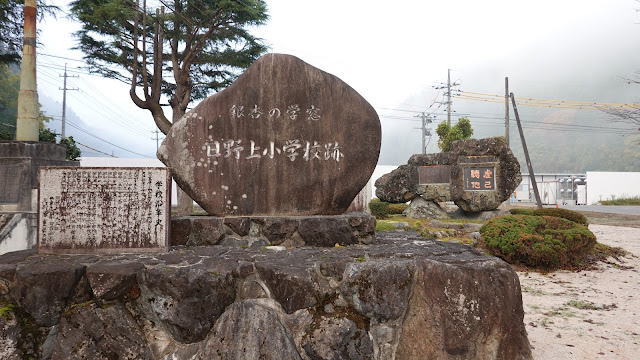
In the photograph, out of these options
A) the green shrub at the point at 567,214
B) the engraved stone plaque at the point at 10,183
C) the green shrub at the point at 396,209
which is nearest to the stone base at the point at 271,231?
the engraved stone plaque at the point at 10,183

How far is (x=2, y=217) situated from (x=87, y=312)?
19.4ft

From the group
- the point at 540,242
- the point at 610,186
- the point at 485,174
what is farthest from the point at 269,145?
the point at 610,186

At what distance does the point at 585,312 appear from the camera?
4492mm

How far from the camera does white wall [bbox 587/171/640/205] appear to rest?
91.7ft

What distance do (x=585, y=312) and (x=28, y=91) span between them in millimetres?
12539

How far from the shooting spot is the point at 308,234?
350cm

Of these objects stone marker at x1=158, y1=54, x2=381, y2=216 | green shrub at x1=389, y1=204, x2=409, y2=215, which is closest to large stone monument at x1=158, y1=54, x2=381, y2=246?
stone marker at x1=158, y1=54, x2=381, y2=216

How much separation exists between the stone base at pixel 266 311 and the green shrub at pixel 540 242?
15.8 feet

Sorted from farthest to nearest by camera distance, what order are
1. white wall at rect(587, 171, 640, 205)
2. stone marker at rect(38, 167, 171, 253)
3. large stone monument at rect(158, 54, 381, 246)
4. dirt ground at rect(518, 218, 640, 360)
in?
white wall at rect(587, 171, 640, 205) → large stone monument at rect(158, 54, 381, 246) → dirt ground at rect(518, 218, 640, 360) → stone marker at rect(38, 167, 171, 253)

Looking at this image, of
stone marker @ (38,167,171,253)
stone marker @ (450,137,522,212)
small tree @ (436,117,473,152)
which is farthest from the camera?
small tree @ (436,117,473,152)

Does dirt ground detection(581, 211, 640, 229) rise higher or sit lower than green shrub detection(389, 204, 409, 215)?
lower

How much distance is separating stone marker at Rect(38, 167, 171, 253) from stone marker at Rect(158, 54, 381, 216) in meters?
0.52

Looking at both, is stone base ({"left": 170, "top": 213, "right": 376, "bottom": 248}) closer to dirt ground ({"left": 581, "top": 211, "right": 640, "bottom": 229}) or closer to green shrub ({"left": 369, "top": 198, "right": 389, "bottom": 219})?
→ green shrub ({"left": 369, "top": 198, "right": 389, "bottom": 219})

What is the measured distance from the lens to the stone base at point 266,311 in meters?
2.46
